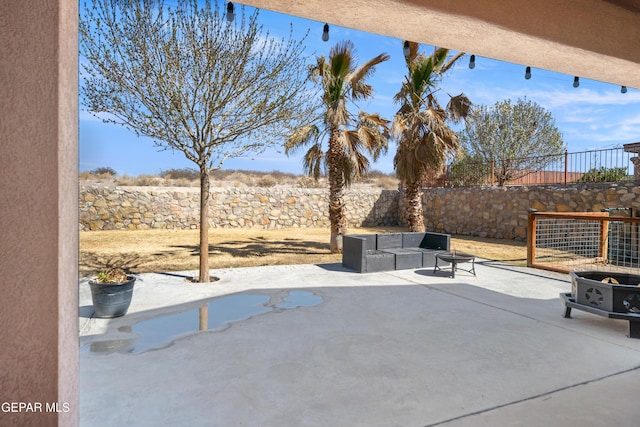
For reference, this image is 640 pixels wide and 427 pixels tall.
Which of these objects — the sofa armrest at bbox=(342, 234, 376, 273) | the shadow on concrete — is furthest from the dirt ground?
the shadow on concrete

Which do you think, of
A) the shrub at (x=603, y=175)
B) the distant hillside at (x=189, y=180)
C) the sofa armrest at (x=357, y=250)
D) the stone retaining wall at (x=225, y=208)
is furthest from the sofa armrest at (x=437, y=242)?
the stone retaining wall at (x=225, y=208)

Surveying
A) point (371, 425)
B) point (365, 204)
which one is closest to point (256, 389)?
point (371, 425)

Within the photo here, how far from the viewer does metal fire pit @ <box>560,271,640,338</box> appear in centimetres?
432

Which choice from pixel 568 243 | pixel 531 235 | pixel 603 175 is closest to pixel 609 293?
pixel 531 235

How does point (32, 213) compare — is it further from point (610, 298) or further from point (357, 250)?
point (357, 250)

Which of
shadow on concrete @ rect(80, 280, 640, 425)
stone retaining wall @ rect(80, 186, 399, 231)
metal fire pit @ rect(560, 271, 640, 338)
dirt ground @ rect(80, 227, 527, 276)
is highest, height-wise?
stone retaining wall @ rect(80, 186, 399, 231)

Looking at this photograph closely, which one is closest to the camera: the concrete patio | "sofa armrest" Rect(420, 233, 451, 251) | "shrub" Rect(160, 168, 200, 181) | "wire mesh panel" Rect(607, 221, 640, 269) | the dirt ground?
the concrete patio

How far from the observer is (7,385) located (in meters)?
1.50

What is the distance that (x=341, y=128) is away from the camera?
35.1 ft

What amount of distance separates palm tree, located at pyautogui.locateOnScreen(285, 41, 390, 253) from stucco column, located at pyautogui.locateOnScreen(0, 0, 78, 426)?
8.88 metres

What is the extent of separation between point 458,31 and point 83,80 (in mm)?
6234

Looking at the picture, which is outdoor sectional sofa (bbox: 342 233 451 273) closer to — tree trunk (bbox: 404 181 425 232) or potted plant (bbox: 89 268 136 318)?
tree trunk (bbox: 404 181 425 232)

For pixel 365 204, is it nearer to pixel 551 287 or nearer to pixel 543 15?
pixel 551 287

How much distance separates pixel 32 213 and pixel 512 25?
301cm
